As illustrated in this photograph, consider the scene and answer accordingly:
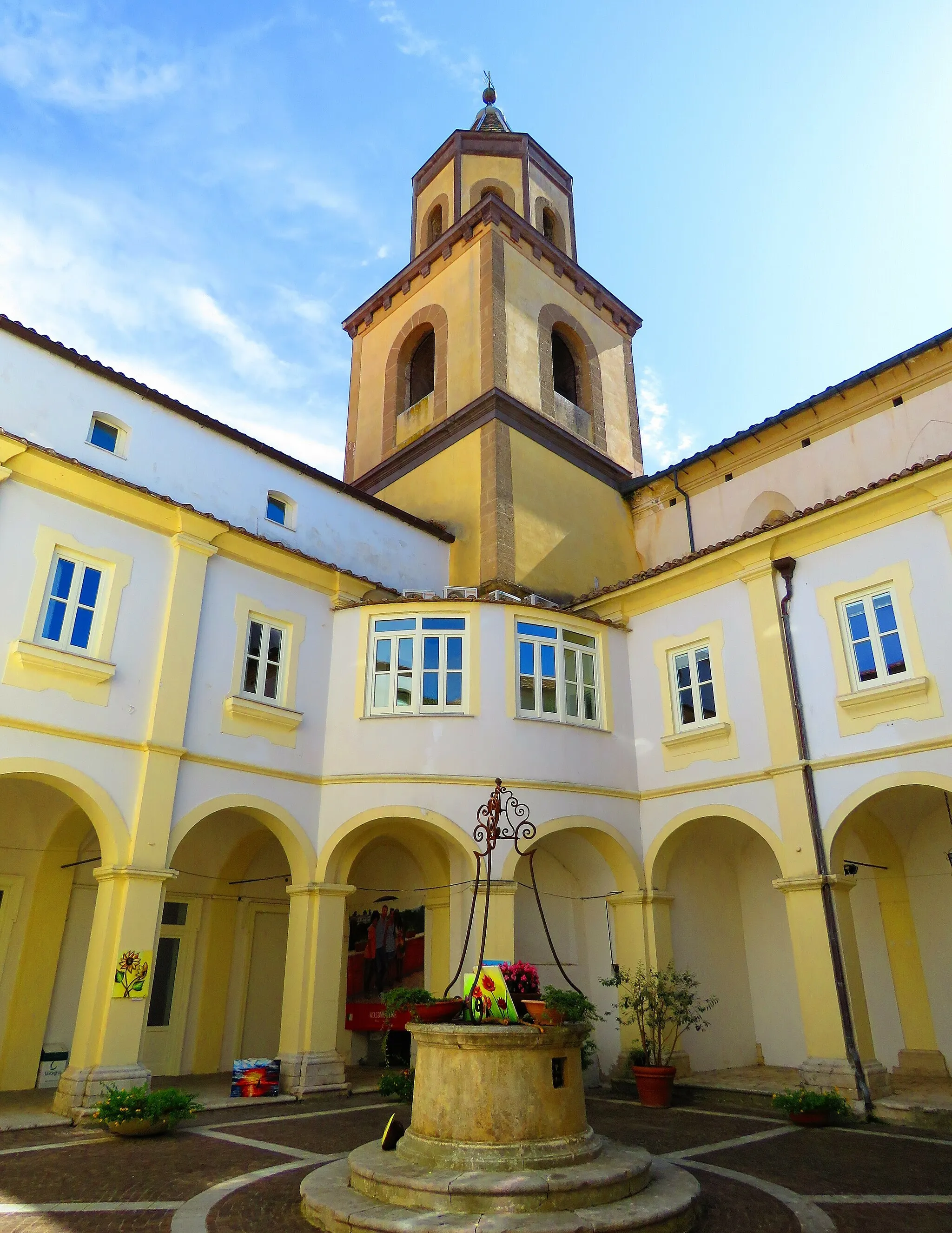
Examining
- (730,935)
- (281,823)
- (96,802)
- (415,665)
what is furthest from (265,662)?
(730,935)

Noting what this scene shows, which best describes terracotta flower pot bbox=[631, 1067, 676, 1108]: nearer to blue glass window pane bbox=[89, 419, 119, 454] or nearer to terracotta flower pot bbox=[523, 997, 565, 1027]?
terracotta flower pot bbox=[523, 997, 565, 1027]

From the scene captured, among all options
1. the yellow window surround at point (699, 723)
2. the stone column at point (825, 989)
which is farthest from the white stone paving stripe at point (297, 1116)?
the yellow window surround at point (699, 723)

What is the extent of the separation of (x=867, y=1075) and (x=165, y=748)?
10.8 m

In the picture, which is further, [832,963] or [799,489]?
[799,489]

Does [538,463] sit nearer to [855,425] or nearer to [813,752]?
[855,425]

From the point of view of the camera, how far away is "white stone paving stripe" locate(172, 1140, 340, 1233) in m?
6.72

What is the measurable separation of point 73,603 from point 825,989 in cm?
1207

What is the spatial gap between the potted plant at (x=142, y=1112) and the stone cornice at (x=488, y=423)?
1500cm

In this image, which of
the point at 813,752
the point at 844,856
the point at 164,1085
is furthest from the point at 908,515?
the point at 164,1085

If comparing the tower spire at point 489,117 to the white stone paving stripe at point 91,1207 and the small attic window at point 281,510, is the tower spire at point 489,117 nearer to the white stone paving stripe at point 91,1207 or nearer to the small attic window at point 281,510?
the small attic window at point 281,510

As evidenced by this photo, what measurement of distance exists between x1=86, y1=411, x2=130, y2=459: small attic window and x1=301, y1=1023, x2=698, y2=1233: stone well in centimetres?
1112

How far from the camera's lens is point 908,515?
13.4 meters

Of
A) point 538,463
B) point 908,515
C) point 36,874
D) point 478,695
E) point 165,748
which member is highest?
point 538,463

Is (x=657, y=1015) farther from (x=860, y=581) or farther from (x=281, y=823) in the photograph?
(x=860, y=581)
